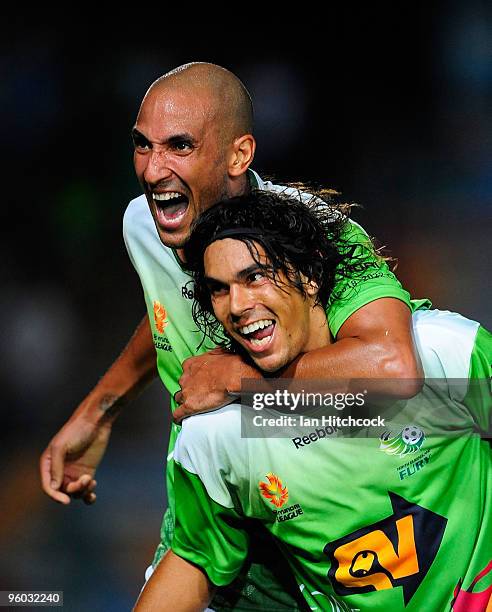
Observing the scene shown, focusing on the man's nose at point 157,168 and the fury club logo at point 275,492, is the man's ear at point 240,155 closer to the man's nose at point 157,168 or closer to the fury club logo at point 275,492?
the man's nose at point 157,168

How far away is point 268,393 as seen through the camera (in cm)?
168

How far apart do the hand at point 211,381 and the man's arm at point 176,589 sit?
248 millimetres

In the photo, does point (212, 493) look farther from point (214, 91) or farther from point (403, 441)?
point (214, 91)

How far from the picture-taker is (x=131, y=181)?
10.4 feet

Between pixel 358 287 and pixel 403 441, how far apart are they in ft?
0.86

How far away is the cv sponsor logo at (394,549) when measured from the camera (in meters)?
1.62

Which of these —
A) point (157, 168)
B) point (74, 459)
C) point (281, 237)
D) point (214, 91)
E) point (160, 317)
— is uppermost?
point (214, 91)

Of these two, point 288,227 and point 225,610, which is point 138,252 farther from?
point 225,610

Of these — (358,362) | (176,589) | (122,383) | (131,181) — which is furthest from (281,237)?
(131,181)

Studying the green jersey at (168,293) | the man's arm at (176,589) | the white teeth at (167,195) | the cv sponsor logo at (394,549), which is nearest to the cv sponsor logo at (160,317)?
the green jersey at (168,293)

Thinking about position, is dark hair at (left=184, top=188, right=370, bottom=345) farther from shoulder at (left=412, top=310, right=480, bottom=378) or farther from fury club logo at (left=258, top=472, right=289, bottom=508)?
fury club logo at (left=258, top=472, right=289, bottom=508)

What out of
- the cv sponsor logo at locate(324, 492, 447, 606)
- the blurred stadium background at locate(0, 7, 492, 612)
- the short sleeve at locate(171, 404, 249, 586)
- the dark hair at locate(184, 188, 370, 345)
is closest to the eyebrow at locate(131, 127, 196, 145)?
the dark hair at locate(184, 188, 370, 345)

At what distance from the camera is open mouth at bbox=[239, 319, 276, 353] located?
1.63 metres

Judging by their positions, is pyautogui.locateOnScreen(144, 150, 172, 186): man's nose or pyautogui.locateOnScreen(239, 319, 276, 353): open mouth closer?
pyautogui.locateOnScreen(239, 319, 276, 353): open mouth
